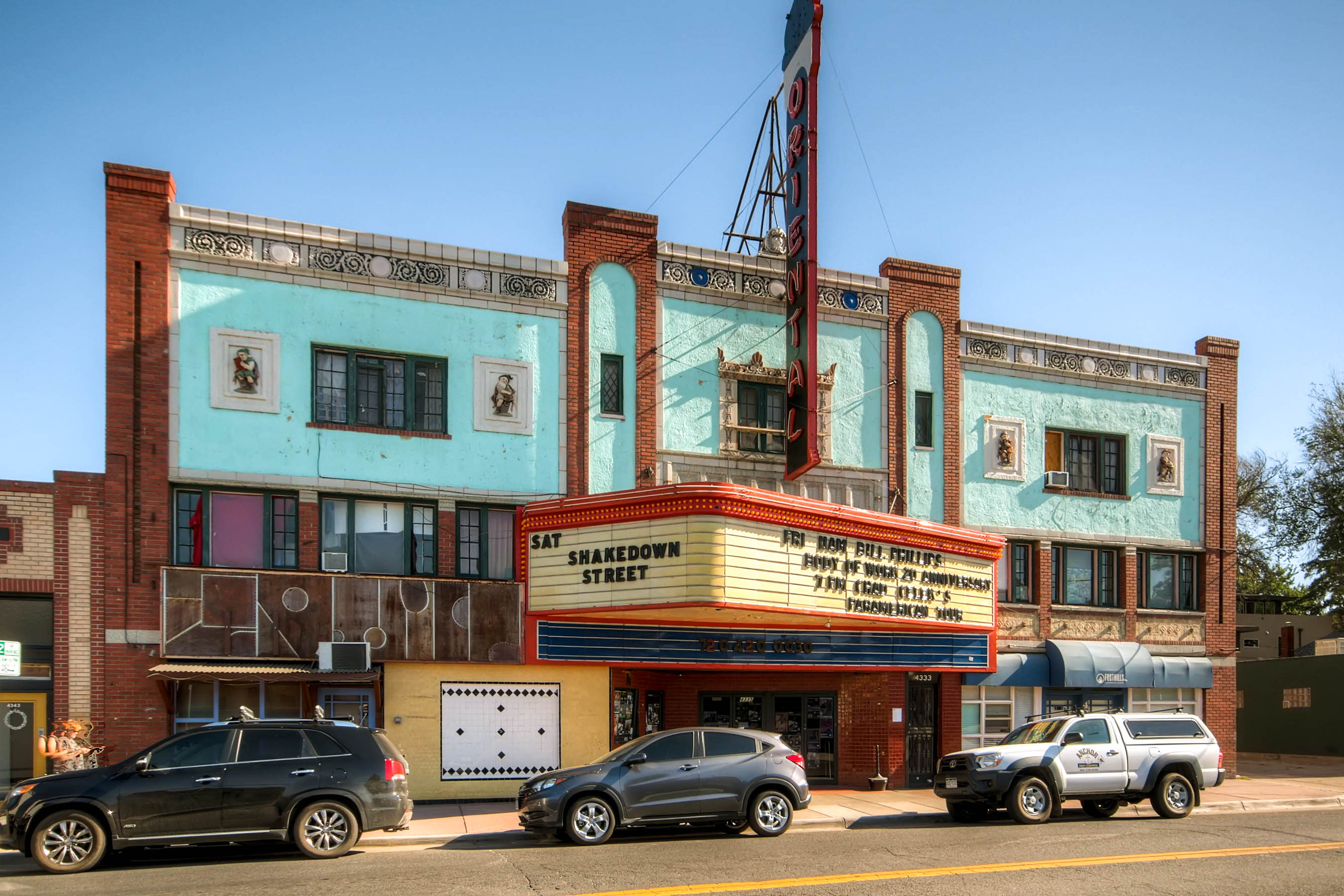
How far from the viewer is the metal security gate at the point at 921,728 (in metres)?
25.6

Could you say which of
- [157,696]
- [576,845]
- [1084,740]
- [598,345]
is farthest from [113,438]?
[1084,740]

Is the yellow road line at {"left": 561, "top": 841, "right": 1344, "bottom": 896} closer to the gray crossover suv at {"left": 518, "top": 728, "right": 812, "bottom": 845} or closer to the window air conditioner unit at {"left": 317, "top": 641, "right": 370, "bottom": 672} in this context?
the gray crossover suv at {"left": 518, "top": 728, "right": 812, "bottom": 845}

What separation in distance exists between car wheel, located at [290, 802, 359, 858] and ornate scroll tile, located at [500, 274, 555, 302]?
34.7ft

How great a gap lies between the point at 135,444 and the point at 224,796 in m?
7.39

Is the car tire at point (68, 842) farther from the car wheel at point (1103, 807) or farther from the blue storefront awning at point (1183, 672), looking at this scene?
the blue storefront awning at point (1183, 672)

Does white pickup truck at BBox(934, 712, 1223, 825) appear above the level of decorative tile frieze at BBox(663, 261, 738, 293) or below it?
below

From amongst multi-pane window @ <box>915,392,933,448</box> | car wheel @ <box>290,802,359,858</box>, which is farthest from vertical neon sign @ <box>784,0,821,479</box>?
car wheel @ <box>290,802,359,858</box>

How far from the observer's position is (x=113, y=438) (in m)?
19.9

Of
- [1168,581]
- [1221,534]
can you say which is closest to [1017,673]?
[1168,581]

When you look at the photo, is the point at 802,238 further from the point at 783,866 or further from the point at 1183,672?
the point at 1183,672

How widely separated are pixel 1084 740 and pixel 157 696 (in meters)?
15.3

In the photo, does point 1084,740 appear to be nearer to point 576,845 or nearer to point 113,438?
point 576,845

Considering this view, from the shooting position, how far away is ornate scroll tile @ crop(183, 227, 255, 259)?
20734 mm

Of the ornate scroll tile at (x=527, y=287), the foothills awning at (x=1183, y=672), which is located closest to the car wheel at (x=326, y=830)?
the ornate scroll tile at (x=527, y=287)
